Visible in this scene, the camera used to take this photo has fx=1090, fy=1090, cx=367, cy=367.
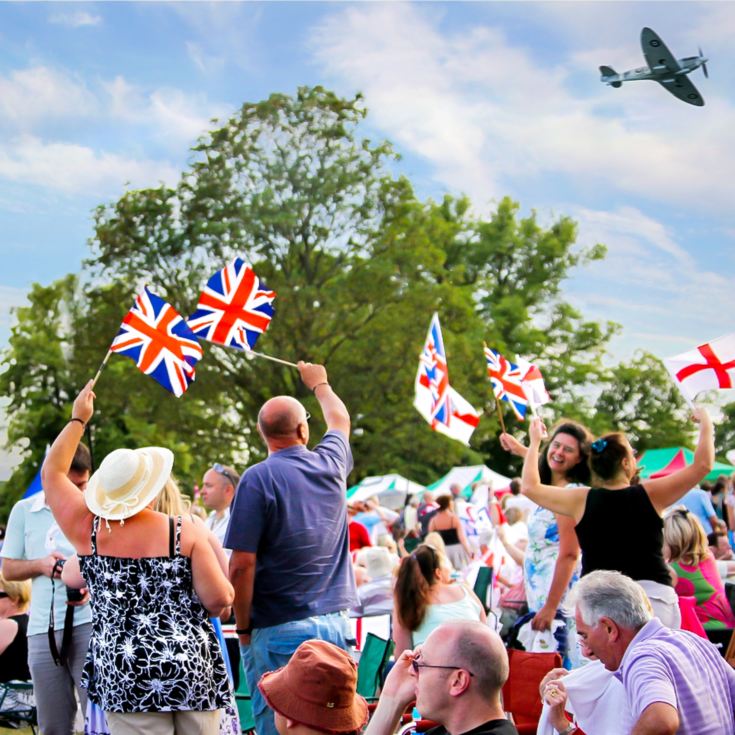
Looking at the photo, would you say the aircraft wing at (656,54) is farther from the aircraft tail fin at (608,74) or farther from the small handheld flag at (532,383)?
the small handheld flag at (532,383)

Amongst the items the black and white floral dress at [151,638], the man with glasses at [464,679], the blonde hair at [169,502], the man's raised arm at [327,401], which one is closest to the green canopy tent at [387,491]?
the man's raised arm at [327,401]

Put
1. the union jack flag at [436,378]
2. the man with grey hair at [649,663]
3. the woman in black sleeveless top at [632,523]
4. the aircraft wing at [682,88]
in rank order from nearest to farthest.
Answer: the man with grey hair at [649,663]
the woman in black sleeveless top at [632,523]
the union jack flag at [436,378]
the aircraft wing at [682,88]

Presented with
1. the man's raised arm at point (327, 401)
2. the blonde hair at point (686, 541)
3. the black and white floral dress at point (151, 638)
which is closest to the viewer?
the black and white floral dress at point (151, 638)

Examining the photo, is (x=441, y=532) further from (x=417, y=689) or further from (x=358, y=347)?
(x=358, y=347)

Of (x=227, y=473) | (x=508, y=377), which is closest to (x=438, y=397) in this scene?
(x=508, y=377)

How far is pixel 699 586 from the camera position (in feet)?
22.1

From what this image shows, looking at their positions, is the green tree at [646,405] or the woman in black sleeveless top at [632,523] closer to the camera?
the woman in black sleeveless top at [632,523]

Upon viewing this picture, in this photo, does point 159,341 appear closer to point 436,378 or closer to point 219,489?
point 219,489

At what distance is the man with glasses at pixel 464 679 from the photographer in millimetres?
2857

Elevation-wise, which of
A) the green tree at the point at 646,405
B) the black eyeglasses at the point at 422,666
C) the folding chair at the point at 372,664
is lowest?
the folding chair at the point at 372,664

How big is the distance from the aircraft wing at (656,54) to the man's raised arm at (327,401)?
628 cm

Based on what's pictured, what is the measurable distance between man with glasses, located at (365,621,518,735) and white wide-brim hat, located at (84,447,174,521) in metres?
1.47

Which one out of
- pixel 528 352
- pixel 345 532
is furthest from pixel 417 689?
pixel 528 352

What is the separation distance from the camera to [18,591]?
700 centimetres
